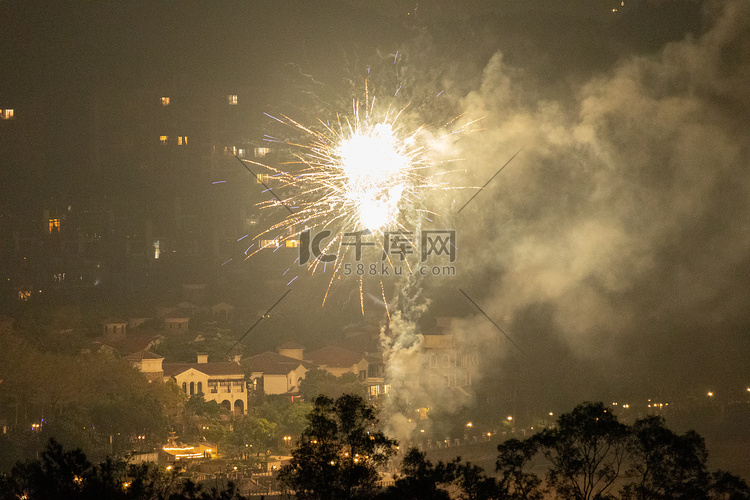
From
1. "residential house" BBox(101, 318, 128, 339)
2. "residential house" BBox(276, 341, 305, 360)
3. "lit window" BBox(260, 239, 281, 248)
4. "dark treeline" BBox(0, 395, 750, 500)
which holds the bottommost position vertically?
"dark treeline" BBox(0, 395, 750, 500)

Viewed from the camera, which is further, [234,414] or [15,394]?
[234,414]

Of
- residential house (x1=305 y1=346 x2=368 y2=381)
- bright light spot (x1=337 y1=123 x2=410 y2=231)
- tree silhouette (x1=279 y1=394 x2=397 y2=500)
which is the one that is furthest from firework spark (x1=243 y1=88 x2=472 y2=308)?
tree silhouette (x1=279 y1=394 x2=397 y2=500)

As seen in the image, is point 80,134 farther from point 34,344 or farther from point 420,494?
point 420,494

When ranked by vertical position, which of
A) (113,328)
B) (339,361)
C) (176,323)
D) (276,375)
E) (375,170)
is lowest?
(276,375)

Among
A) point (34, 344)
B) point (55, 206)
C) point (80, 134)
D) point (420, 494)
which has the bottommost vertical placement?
point (420, 494)

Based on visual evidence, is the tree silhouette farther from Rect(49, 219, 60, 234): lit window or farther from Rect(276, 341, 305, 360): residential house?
Rect(49, 219, 60, 234): lit window

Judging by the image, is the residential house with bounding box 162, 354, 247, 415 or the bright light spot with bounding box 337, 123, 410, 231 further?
the residential house with bounding box 162, 354, 247, 415

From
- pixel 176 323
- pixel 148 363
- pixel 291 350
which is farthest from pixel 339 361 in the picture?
pixel 176 323

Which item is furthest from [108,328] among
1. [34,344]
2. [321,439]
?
[321,439]

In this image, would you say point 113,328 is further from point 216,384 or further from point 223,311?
point 216,384

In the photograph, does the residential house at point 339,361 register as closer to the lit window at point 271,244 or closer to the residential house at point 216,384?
the residential house at point 216,384

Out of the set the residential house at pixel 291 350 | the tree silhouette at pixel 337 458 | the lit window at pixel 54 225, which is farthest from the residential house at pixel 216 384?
the lit window at pixel 54 225
